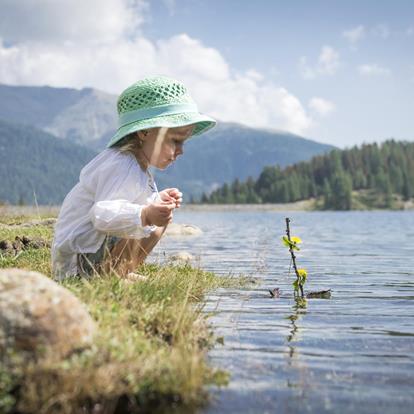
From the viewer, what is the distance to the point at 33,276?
4.13 metres

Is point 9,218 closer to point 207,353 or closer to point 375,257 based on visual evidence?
point 375,257

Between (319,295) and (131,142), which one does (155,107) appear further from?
(319,295)

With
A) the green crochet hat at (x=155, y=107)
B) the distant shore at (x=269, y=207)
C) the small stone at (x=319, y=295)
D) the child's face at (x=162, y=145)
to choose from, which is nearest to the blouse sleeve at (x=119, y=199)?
the child's face at (x=162, y=145)

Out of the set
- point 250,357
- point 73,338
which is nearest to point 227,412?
point 73,338

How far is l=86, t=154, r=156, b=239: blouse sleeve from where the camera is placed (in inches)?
218

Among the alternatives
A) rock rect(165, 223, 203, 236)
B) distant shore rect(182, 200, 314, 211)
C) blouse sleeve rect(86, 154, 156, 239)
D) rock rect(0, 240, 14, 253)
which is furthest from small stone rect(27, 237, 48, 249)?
distant shore rect(182, 200, 314, 211)

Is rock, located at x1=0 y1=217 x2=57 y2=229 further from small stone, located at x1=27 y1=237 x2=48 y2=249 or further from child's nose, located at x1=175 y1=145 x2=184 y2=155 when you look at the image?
child's nose, located at x1=175 y1=145 x2=184 y2=155

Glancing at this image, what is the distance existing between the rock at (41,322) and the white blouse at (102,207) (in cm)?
166

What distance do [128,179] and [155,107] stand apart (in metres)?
0.79

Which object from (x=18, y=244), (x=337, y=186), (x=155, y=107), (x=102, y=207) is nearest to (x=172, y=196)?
(x=102, y=207)

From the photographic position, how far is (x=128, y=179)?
585cm

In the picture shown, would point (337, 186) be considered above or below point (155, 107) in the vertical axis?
above

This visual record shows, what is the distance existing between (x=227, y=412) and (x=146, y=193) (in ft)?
9.24

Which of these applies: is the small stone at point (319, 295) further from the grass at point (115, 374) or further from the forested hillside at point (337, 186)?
the forested hillside at point (337, 186)
